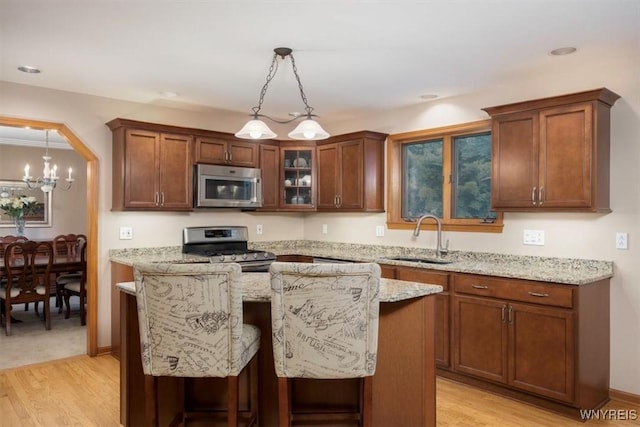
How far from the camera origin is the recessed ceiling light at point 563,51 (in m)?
2.99

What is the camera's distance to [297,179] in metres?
5.21

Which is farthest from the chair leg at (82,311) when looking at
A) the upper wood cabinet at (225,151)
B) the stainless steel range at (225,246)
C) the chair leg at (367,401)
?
the chair leg at (367,401)

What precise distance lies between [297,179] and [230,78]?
1.73 meters

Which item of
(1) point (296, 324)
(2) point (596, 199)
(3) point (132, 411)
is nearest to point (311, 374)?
(1) point (296, 324)

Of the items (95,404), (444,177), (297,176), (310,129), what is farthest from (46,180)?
(444,177)

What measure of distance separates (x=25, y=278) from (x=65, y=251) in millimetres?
2135

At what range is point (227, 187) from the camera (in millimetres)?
4723

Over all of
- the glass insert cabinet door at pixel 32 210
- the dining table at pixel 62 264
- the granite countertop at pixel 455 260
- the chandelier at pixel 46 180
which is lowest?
the dining table at pixel 62 264

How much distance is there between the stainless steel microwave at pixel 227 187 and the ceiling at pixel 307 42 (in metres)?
0.84

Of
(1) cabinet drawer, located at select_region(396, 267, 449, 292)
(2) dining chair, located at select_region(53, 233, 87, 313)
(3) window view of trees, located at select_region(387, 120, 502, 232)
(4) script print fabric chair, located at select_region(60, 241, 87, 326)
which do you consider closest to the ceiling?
(3) window view of trees, located at select_region(387, 120, 502, 232)

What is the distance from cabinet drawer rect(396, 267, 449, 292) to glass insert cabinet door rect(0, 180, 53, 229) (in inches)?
236

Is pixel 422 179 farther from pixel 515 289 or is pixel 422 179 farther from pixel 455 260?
pixel 515 289

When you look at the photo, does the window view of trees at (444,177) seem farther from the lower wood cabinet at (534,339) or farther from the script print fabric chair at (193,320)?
the script print fabric chair at (193,320)

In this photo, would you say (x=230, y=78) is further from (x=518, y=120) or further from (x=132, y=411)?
(x=132, y=411)
